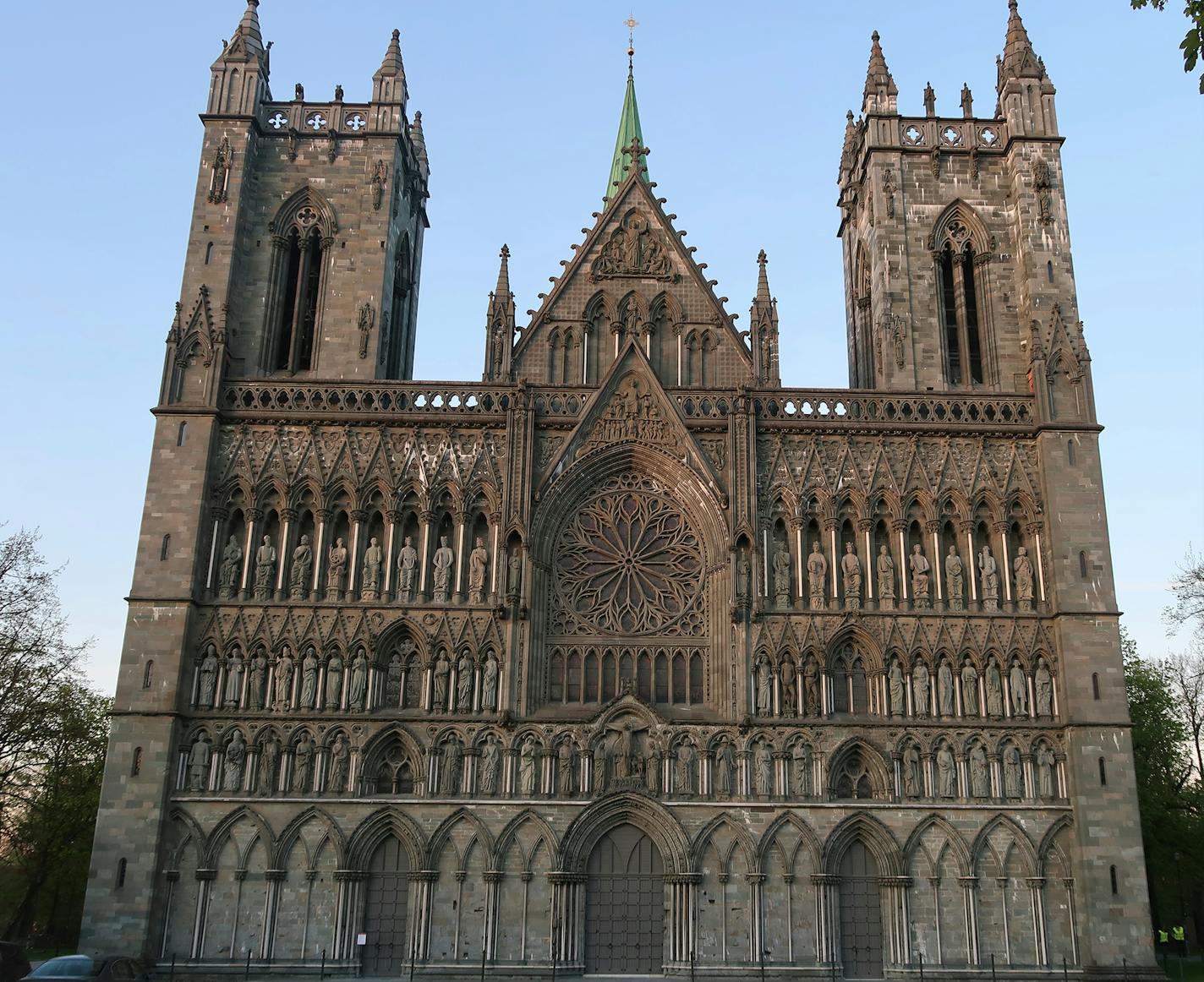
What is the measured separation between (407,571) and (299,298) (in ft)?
31.3

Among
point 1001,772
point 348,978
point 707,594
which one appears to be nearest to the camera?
point 348,978

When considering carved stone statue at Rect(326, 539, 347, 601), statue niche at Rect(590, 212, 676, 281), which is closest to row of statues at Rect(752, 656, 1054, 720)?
carved stone statue at Rect(326, 539, 347, 601)

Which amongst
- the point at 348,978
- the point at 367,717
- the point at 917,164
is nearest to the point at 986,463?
the point at 917,164

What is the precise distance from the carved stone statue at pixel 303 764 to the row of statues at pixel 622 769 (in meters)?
0.02

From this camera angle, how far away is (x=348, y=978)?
93.9 feet

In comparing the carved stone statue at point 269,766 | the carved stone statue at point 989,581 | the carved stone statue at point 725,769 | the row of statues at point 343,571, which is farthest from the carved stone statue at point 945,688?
the carved stone statue at point 269,766

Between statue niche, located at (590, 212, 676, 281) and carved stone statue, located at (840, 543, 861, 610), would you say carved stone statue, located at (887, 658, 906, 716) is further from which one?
statue niche, located at (590, 212, 676, 281)

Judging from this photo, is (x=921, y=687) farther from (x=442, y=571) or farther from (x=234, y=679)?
(x=234, y=679)

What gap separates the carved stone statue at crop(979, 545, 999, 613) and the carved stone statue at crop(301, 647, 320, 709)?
17.0 metres

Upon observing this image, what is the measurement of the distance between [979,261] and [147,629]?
25146 mm

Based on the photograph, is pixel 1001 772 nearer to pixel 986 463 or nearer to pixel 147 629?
pixel 986 463

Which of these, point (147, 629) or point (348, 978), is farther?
point (147, 629)

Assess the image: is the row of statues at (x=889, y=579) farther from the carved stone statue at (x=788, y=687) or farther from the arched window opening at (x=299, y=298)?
the arched window opening at (x=299, y=298)

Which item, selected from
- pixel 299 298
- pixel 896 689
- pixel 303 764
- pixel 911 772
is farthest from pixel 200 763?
pixel 911 772
